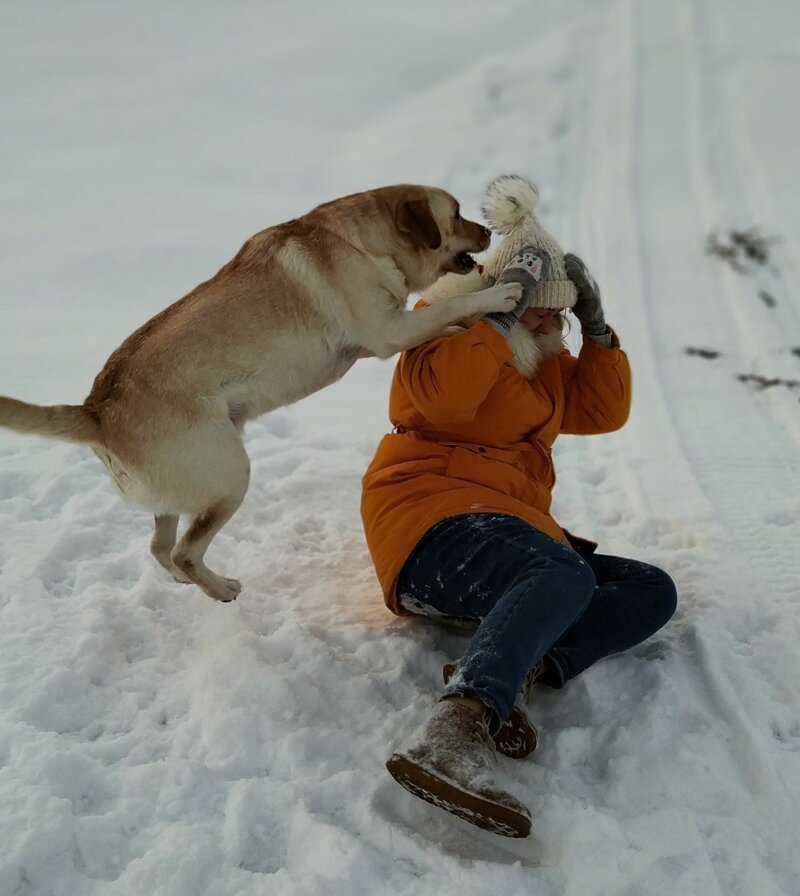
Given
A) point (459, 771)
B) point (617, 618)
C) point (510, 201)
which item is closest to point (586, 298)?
point (510, 201)

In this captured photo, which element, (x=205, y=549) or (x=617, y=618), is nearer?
(x=617, y=618)

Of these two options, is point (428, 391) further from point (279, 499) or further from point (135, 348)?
point (279, 499)

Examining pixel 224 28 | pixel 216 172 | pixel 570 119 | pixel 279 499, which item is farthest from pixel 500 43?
pixel 279 499

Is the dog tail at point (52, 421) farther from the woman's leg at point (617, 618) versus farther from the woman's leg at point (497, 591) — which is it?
the woman's leg at point (617, 618)

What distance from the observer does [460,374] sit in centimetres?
258

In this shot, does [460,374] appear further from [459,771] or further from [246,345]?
[459,771]

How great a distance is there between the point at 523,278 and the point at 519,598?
3.27ft

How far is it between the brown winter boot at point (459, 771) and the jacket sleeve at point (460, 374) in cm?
90

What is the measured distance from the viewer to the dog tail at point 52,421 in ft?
8.05

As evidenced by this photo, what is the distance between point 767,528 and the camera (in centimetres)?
349

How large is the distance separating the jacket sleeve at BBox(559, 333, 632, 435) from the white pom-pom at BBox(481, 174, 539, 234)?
48cm

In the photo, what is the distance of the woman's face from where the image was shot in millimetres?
2818

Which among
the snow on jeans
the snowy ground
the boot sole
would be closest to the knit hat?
the snow on jeans

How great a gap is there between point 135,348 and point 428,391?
907 mm
